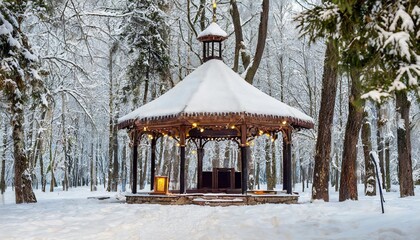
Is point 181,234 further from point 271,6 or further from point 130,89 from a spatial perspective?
point 271,6

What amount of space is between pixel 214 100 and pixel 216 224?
642 cm

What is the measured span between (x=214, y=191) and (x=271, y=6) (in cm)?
1841

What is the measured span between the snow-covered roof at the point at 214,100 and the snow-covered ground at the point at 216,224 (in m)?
3.62

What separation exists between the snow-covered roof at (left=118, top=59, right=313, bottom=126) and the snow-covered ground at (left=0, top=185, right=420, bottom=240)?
3620 mm

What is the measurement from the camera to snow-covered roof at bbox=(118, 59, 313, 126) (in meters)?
14.9

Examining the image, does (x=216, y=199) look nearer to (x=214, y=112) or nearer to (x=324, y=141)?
(x=214, y=112)

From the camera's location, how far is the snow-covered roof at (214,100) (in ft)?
48.8

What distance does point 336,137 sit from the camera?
110ft

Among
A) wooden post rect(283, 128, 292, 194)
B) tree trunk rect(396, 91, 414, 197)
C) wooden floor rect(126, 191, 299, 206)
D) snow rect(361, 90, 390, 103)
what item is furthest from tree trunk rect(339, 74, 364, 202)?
snow rect(361, 90, 390, 103)

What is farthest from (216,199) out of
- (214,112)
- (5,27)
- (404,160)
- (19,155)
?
(404,160)

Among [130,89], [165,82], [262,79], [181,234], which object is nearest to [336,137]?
[262,79]

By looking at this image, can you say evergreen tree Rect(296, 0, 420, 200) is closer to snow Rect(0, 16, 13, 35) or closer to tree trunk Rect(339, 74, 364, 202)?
tree trunk Rect(339, 74, 364, 202)

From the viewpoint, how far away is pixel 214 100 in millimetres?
15391

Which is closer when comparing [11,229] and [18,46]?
[11,229]
